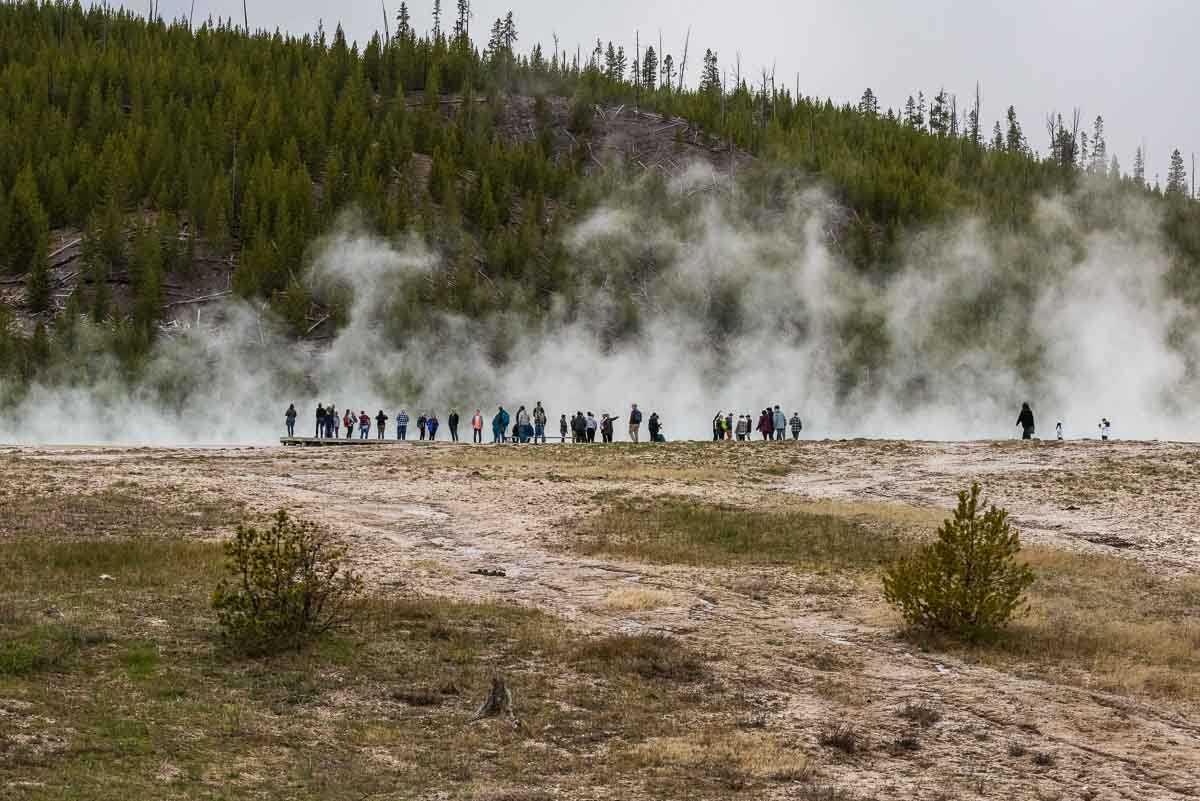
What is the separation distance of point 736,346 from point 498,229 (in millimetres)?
17593

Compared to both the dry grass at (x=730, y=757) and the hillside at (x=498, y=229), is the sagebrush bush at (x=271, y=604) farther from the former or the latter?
the hillside at (x=498, y=229)

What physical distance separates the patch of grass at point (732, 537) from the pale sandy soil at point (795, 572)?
0.96 meters

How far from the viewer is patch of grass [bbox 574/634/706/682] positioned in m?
15.3

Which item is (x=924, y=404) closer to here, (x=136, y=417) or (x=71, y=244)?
(x=136, y=417)

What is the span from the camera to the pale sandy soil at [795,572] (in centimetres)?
1260

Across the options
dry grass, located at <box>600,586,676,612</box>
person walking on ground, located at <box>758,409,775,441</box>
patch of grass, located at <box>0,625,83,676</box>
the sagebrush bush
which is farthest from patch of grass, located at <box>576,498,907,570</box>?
person walking on ground, located at <box>758,409,775,441</box>

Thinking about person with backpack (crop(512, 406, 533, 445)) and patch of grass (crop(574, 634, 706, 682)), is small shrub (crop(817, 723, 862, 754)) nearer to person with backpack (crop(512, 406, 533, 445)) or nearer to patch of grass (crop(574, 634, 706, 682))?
patch of grass (crop(574, 634, 706, 682))

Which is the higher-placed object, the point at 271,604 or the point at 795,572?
the point at 271,604

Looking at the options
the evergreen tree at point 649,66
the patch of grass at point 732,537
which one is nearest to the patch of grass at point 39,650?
the patch of grass at point 732,537

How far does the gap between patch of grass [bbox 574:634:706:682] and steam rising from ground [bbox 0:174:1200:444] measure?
167ft

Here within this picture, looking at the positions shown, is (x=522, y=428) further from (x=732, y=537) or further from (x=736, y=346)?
(x=736, y=346)

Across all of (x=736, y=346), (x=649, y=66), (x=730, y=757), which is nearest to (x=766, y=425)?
(x=736, y=346)

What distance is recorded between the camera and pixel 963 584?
17922 mm

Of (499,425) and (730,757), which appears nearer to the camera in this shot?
(730,757)
